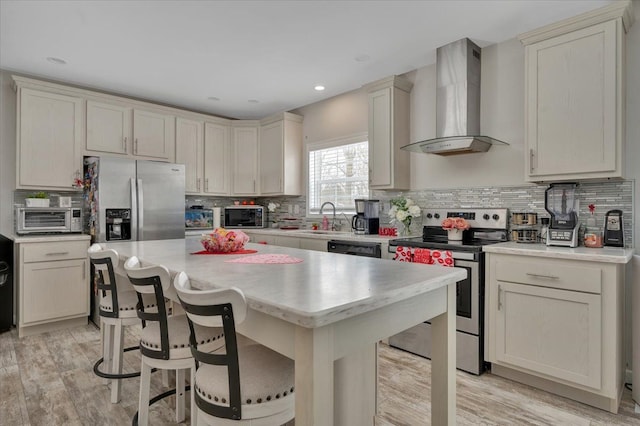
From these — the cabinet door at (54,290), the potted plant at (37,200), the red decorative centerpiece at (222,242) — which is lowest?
the cabinet door at (54,290)

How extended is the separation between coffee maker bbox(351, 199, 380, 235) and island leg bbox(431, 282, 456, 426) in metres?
2.32

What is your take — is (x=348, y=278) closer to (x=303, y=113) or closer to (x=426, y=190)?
(x=426, y=190)

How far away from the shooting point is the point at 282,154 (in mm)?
4941

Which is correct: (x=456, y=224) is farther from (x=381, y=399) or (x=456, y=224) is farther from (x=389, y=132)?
(x=381, y=399)

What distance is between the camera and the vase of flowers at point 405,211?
351cm

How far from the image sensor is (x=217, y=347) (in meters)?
1.61

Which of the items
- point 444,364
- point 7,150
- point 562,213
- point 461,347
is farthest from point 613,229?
point 7,150

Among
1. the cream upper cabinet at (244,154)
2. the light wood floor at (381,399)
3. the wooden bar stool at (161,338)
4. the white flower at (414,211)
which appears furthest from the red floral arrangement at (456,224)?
the cream upper cabinet at (244,154)

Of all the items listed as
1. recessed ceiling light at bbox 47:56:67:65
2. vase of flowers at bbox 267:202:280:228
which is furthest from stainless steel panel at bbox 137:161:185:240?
vase of flowers at bbox 267:202:280:228

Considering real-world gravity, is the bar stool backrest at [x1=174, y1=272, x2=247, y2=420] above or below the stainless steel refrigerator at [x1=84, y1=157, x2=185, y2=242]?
below

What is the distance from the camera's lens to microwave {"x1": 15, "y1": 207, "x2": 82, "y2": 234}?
3637 millimetres

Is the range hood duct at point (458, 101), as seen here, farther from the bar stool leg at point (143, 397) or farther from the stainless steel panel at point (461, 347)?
the bar stool leg at point (143, 397)

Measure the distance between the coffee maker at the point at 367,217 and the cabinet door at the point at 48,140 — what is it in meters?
3.10

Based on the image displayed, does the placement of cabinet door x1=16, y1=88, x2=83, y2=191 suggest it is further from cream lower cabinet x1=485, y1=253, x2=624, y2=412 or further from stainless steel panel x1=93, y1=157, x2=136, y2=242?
cream lower cabinet x1=485, y1=253, x2=624, y2=412
